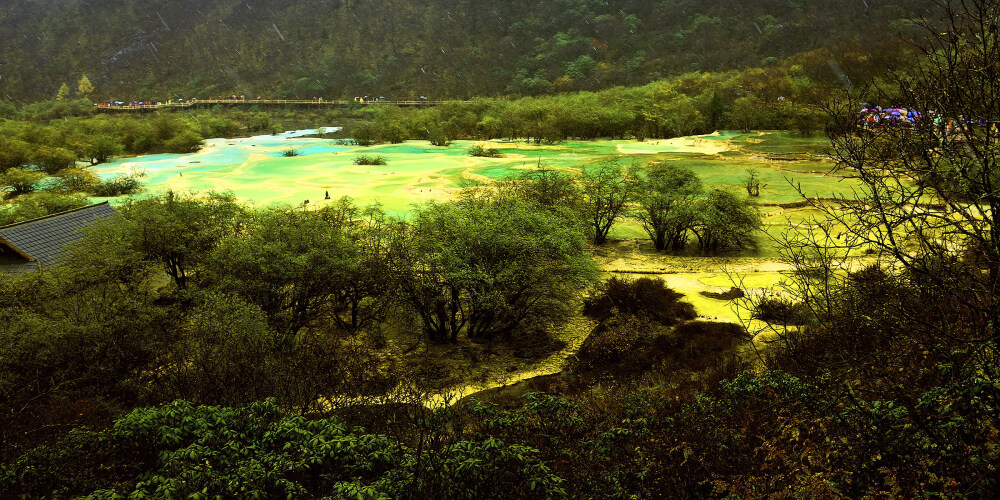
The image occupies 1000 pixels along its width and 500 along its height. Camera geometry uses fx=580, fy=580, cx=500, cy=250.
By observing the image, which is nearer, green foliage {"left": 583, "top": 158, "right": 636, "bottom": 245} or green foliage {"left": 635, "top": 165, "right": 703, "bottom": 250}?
green foliage {"left": 635, "top": 165, "right": 703, "bottom": 250}

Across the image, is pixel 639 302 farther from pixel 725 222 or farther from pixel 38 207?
pixel 38 207

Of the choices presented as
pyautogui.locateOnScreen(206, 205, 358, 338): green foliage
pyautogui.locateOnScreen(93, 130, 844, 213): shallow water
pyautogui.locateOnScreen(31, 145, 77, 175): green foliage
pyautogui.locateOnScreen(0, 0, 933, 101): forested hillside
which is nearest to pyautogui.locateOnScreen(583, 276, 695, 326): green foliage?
pyautogui.locateOnScreen(206, 205, 358, 338): green foliage

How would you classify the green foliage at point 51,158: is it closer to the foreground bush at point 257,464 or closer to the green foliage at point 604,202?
the green foliage at point 604,202

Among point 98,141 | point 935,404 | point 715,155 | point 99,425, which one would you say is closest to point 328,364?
point 99,425

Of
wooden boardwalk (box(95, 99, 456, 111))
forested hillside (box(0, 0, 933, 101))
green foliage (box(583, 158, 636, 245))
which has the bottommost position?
green foliage (box(583, 158, 636, 245))

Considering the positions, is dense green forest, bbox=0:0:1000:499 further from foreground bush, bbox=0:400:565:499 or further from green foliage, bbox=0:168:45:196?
green foliage, bbox=0:168:45:196

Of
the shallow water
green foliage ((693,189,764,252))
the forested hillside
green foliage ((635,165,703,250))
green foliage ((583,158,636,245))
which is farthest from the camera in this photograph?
the forested hillside

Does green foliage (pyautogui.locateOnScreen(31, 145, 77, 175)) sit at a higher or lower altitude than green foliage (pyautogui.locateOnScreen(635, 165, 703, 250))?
higher
